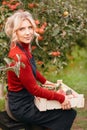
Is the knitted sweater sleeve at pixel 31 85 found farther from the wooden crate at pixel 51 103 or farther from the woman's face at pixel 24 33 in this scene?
the woman's face at pixel 24 33

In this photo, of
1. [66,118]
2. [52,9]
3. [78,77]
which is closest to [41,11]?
[52,9]

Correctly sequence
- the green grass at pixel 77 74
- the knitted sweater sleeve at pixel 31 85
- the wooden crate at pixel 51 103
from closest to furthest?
the knitted sweater sleeve at pixel 31 85 → the wooden crate at pixel 51 103 → the green grass at pixel 77 74

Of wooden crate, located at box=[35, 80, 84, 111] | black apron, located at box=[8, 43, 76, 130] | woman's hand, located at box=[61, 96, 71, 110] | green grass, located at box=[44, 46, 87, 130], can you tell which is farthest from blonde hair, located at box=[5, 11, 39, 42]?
green grass, located at box=[44, 46, 87, 130]

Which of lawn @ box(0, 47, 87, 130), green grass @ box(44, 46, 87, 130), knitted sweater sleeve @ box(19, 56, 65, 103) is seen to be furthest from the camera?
green grass @ box(44, 46, 87, 130)

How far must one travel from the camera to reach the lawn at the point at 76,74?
6057 mm

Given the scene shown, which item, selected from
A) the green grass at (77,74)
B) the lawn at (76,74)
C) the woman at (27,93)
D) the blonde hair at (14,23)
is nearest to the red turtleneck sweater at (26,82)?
the woman at (27,93)

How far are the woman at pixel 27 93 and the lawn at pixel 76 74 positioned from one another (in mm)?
1576

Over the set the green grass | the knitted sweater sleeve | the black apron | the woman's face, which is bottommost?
the green grass

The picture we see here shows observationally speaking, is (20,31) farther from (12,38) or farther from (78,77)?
(78,77)

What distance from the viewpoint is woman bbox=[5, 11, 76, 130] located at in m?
3.89

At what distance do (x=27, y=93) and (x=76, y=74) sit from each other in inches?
151

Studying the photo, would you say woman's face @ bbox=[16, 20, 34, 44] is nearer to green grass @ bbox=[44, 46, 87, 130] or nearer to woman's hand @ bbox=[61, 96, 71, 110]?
woman's hand @ bbox=[61, 96, 71, 110]

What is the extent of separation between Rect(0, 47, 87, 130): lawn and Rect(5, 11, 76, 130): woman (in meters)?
1.58

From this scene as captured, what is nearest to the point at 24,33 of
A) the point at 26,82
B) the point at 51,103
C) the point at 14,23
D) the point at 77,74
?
the point at 14,23
